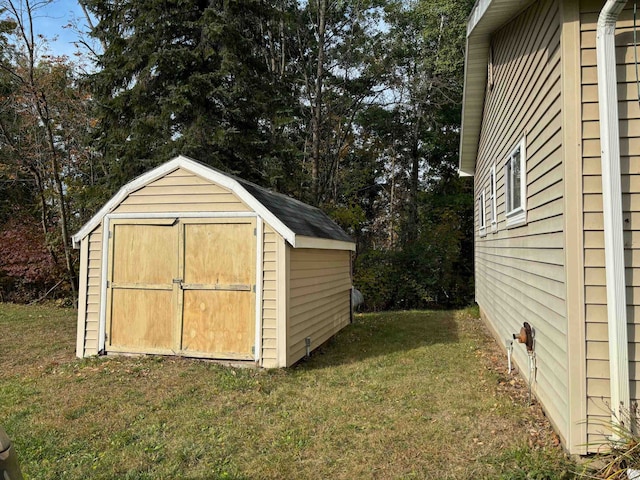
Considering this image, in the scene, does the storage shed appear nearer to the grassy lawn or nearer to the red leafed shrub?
the grassy lawn

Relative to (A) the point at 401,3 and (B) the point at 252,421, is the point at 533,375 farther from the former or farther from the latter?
(A) the point at 401,3

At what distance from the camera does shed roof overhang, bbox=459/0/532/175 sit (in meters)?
5.44

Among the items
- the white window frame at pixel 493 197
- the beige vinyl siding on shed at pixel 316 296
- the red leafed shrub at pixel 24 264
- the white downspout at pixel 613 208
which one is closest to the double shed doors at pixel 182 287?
the beige vinyl siding on shed at pixel 316 296

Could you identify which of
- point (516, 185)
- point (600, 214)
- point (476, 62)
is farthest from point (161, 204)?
point (476, 62)

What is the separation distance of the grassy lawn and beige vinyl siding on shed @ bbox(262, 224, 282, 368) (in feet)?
0.90

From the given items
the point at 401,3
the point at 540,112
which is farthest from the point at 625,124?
the point at 401,3

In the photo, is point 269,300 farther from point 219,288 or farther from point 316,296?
point 316,296

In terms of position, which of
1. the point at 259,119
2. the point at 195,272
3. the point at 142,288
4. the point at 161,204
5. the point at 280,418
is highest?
the point at 259,119

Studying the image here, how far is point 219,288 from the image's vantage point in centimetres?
648

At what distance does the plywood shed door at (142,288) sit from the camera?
21.9ft

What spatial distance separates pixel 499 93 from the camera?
22.7ft

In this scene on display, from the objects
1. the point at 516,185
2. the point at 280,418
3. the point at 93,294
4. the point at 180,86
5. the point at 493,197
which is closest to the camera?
the point at 280,418

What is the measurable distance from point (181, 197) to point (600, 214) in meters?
5.38

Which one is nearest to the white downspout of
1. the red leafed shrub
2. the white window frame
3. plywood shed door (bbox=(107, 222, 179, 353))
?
the white window frame
